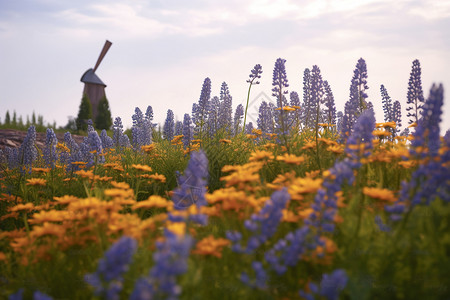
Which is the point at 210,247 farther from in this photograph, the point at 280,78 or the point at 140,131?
the point at 140,131

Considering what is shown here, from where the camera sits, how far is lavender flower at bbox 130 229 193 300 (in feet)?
5.17

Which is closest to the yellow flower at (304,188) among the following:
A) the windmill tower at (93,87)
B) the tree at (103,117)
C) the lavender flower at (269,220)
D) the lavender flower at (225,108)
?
the lavender flower at (269,220)

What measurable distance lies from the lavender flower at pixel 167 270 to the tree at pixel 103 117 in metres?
28.2

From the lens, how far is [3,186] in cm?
627

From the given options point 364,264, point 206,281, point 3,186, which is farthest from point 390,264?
point 3,186

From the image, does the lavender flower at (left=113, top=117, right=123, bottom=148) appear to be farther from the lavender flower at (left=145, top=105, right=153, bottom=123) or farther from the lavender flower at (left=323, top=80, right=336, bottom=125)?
the lavender flower at (left=323, top=80, right=336, bottom=125)

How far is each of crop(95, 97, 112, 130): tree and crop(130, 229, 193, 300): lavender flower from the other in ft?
92.5

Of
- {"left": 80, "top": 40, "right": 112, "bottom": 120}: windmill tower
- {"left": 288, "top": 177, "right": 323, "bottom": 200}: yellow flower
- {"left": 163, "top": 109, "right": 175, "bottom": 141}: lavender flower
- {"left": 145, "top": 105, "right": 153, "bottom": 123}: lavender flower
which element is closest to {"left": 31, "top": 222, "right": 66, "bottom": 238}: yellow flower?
{"left": 288, "top": 177, "right": 323, "bottom": 200}: yellow flower

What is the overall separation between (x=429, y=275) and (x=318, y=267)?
0.63m

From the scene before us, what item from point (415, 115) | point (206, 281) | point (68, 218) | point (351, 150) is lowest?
point (206, 281)

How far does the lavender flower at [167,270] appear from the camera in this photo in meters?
1.58

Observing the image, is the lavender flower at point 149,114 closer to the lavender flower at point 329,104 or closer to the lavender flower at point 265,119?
the lavender flower at point 265,119

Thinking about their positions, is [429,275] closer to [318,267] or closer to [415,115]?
[318,267]

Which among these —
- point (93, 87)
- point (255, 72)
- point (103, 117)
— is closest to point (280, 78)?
point (255, 72)
